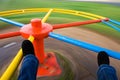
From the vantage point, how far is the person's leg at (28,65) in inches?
51.8

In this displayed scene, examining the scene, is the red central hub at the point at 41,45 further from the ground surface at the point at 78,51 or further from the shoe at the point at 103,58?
the shoe at the point at 103,58

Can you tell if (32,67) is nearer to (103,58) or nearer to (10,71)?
(10,71)

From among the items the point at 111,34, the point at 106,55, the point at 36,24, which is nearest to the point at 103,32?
the point at 111,34

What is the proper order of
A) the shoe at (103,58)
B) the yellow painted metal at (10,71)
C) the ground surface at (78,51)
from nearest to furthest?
the yellow painted metal at (10,71) < the shoe at (103,58) < the ground surface at (78,51)

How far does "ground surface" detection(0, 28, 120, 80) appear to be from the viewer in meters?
2.44

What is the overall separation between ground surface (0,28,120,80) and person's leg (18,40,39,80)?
98 cm

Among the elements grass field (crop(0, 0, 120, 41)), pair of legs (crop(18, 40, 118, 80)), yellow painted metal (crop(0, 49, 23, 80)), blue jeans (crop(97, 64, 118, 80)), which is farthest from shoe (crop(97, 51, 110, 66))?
grass field (crop(0, 0, 120, 41))

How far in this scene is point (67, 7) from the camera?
14.0 ft

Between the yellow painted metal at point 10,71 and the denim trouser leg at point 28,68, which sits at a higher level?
the yellow painted metal at point 10,71

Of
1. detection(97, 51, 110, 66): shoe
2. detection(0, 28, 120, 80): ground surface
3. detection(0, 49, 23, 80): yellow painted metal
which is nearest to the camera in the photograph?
detection(0, 49, 23, 80): yellow painted metal

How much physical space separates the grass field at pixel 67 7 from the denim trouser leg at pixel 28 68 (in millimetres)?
2031

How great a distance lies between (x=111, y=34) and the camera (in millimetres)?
3227

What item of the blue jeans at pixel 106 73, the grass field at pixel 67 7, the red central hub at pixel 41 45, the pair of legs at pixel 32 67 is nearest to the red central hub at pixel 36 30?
the red central hub at pixel 41 45

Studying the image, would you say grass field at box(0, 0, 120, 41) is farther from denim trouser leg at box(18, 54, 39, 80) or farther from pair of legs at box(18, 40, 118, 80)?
denim trouser leg at box(18, 54, 39, 80)
